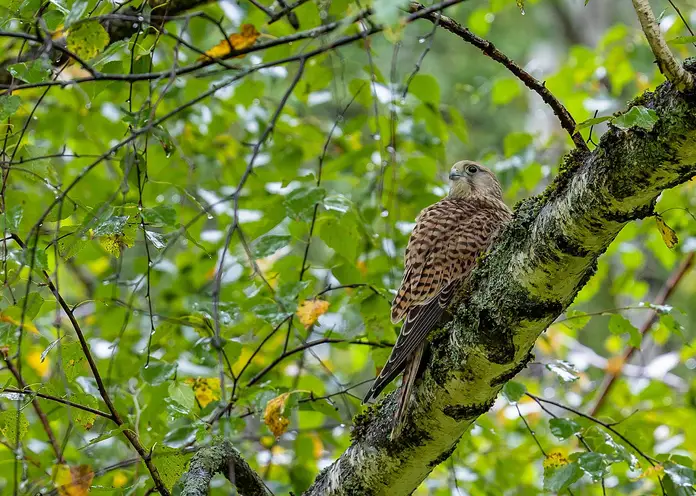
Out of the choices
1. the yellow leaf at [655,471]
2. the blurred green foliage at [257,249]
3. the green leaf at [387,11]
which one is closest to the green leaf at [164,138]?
the blurred green foliage at [257,249]

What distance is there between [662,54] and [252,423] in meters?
5.53

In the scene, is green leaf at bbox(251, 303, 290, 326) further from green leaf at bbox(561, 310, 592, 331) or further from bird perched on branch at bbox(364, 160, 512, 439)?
green leaf at bbox(561, 310, 592, 331)

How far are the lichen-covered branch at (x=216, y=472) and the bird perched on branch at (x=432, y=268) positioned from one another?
1.56ft

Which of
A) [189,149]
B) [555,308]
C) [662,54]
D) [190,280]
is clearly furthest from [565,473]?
[189,149]

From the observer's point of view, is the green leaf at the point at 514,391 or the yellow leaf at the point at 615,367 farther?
the yellow leaf at the point at 615,367

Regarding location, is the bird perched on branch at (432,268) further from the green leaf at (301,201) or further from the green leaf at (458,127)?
the green leaf at (458,127)

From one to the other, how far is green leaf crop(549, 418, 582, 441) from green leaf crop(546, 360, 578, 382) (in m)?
0.15

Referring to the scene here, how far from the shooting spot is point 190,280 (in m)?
4.47

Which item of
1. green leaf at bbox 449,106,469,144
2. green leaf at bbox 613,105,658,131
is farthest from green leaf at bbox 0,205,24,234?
green leaf at bbox 449,106,469,144

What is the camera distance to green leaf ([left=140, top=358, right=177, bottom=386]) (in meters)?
2.67

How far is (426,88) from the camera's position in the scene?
3.75m

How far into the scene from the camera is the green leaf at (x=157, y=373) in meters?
2.67

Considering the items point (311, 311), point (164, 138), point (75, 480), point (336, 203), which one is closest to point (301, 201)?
point (336, 203)

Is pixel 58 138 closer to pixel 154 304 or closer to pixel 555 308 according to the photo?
pixel 154 304
